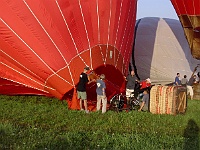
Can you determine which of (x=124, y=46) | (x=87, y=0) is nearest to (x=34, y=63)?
(x=87, y=0)

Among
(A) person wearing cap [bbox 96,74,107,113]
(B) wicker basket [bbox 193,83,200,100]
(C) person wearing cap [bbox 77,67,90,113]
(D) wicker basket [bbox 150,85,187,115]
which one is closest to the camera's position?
(C) person wearing cap [bbox 77,67,90,113]

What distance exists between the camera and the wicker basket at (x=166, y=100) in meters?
8.61

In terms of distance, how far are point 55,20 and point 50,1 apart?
1.23 feet

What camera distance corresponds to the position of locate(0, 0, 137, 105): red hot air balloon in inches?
308

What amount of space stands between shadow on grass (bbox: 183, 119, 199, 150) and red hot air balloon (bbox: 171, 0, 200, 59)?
7.60 m

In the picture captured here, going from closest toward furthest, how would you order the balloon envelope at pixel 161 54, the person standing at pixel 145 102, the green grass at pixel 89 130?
1. the green grass at pixel 89 130
2. the person standing at pixel 145 102
3. the balloon envelope at pixel 161 54

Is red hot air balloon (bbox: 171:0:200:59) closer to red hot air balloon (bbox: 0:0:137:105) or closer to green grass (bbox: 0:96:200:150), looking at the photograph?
red hot air balloon (bbox: 0:0:137:105)

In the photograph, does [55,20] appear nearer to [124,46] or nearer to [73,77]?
[73,77]

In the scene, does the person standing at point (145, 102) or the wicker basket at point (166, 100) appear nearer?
the wicker basket at point (166, 100)

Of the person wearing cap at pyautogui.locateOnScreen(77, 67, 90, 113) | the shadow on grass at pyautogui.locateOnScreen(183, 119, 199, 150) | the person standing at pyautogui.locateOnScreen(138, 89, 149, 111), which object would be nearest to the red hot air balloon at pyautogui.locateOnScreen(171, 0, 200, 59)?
the person standing at pyautogui.locateOnScreen(138, 89, 149, 111)

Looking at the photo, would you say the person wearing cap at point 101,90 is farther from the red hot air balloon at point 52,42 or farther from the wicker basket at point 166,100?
the wicker basket at point 166,100

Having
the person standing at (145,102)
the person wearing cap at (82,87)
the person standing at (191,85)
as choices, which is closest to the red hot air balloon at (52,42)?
the person wearing cap at (82,87)

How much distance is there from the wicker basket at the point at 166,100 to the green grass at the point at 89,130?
2.36 feet

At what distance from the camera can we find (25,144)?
474cm
